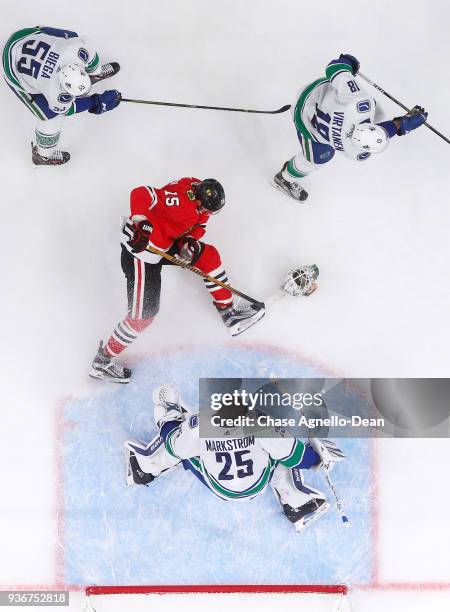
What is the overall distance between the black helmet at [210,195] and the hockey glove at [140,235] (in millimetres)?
289

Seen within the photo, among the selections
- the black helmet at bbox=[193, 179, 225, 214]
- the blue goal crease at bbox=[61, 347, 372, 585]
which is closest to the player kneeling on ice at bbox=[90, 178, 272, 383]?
the black helmet at bbox=[193, 179, 225, 214]

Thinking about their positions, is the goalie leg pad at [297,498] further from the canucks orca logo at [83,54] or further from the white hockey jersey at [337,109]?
the canucks orca logo at [83,54]

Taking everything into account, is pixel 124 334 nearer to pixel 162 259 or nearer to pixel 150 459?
pixel 162 259

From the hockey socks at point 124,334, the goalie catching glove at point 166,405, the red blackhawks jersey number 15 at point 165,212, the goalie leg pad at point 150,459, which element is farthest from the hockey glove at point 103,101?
the goalie leg pad at point 150,459

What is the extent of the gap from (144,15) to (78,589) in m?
3.34

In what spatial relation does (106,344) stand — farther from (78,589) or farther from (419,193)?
(419,193)

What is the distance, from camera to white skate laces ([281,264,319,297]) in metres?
3.75

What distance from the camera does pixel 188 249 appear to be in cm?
346

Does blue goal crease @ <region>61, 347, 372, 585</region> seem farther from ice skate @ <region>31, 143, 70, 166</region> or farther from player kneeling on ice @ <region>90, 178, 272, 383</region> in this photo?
ice skate @ <region>31, 143, 70, 166</region>

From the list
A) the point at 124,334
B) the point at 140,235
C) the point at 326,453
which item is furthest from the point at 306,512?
the point at 140,235

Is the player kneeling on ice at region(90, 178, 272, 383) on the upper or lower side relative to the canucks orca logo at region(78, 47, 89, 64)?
lower

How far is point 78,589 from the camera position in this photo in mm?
3748

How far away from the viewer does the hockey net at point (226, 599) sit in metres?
3.74

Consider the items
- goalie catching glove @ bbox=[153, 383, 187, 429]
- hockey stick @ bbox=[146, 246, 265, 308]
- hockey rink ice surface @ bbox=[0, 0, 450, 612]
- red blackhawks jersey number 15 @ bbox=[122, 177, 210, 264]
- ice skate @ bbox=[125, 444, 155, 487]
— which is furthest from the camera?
hockey rink ice surface @ bbox=[0, 0, 450, 612]
